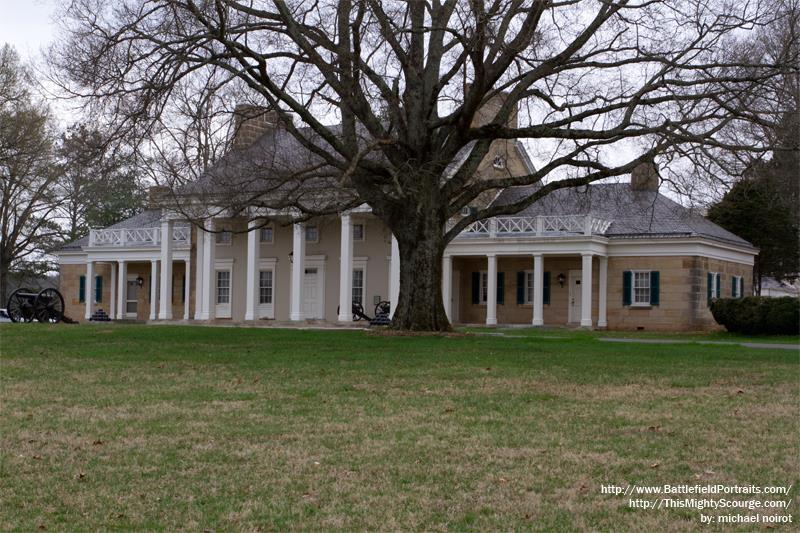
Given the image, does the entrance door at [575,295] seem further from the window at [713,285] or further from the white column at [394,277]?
the white column at [394,277]

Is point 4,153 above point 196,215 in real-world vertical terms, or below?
above

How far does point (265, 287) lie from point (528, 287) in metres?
11.9

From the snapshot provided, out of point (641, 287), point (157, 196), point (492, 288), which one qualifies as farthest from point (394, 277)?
point (157, 196)

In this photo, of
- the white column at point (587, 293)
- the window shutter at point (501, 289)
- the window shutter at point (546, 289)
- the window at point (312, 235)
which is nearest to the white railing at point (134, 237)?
the window at point (312, 235)

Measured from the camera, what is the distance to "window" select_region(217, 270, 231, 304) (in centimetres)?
4684

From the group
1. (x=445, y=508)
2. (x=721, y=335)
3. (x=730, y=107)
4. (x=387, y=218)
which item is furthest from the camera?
(x=721, y=335)

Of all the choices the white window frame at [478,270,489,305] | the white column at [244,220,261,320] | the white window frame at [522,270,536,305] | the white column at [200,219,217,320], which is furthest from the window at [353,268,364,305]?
the white window frame at [522,270,536,305]

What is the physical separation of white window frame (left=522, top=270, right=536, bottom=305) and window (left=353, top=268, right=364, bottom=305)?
693 centimetres

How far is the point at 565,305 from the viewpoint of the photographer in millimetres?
41406

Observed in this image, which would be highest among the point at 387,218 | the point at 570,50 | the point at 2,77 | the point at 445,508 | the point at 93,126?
the point at 2,77

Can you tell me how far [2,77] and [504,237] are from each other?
2082cm

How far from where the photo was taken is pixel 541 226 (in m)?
39.6

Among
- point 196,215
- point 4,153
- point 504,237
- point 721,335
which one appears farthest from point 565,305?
point 4,153

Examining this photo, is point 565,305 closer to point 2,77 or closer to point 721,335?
point 721,335
